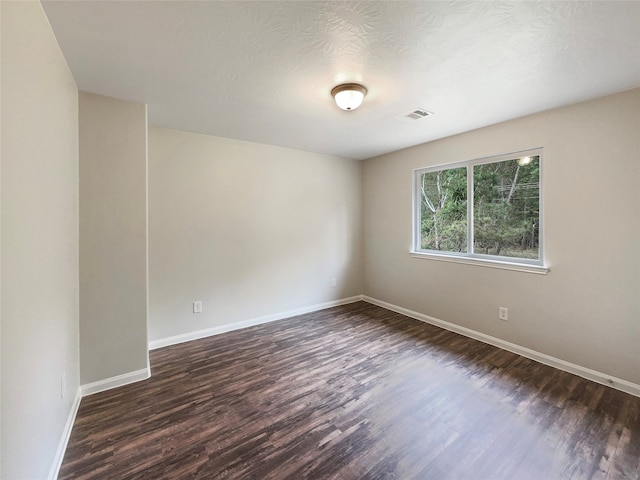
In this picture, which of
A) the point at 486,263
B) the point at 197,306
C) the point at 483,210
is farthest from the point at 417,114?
the point at 197,306

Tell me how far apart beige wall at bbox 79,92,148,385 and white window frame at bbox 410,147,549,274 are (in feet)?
10.6

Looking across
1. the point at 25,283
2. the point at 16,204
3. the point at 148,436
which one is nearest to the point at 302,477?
the point at 148,436

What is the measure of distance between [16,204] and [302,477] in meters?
1.81

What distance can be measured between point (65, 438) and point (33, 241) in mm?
1290

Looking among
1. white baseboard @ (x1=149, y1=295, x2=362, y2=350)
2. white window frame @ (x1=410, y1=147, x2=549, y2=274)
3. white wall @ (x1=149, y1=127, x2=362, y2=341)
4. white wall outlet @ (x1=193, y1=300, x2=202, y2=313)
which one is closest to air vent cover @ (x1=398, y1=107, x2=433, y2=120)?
white window frame @ (x1=410, y1=147, x2=549, y2=274)

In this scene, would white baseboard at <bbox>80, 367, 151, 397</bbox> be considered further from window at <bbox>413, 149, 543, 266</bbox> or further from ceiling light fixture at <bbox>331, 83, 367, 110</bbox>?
window at <bbox>413, 149, 543, 266</bbox>

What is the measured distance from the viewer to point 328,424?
1.82 m

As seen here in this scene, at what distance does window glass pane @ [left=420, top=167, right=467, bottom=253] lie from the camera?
342 centimetres

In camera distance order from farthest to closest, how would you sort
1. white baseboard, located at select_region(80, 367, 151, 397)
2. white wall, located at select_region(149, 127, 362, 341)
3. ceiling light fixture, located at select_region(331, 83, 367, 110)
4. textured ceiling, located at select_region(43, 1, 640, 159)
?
1. white wall, located at select_region(149, 127, 362, 341)
2. white baseboard, located at select_region(80, 367, 151, 397)
3. ceiling light fixture, located at select_region(331, 83, 367, 110)
4. textured ceiling, located at select_region(43, 1, 640, 159)

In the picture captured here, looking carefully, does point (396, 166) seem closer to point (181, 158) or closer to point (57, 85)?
point (181, 158)

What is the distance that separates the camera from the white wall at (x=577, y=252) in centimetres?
216

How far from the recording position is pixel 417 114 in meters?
2.63

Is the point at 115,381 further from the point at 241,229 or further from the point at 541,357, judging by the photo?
the point at 541,357

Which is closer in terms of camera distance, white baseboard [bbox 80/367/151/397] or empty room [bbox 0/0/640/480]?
empty room [bbox 0/0/640/480]
